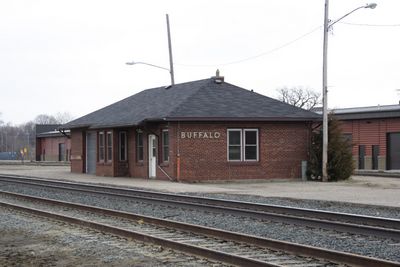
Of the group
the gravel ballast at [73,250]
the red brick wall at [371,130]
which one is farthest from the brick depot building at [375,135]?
the gravel ballast at [73,250]

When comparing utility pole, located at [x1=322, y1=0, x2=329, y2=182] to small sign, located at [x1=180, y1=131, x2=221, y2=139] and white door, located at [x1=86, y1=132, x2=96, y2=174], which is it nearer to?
small sign, located at [x1=180, y1=131, x2=221, y2=139]

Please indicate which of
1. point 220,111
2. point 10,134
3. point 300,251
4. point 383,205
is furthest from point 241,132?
point 10,134

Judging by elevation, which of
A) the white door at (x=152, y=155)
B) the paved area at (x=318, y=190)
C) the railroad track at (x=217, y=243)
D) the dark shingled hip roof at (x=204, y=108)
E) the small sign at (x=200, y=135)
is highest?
the dark shingled hip roof at (x=204, y=108)

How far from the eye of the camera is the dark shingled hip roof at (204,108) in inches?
1100

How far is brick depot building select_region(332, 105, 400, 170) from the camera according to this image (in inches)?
1533

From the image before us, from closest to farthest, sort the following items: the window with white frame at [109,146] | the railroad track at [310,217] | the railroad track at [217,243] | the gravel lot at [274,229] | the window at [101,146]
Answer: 1. the railroad track at [217,243]
2. the gravel lot at [274,229]
3. the railroad track at [310,217]
4. the window with white frame at [109,146]
5. the window at [101,146]

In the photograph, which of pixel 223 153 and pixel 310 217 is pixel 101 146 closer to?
pixel 223 153

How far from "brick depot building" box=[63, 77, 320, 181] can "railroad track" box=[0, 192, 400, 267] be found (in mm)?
12127

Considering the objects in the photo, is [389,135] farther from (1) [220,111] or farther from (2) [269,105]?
(1) [220,111]

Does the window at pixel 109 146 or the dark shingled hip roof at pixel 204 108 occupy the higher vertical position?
the dark shingled hip roof at pixel 204 108

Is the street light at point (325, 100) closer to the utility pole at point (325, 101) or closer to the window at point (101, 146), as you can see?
the utility pole at point (325, 101)

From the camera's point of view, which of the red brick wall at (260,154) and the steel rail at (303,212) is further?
the red brick wall at (260,154)

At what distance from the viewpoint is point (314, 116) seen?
2975 centimetres

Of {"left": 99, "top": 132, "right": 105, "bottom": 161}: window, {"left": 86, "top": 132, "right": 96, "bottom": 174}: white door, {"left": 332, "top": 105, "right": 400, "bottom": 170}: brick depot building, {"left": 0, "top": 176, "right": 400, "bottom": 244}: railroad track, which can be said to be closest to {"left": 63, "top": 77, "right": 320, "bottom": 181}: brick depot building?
{"left": 99, "top": 132, "right": 105, "bottom": 161}: window
